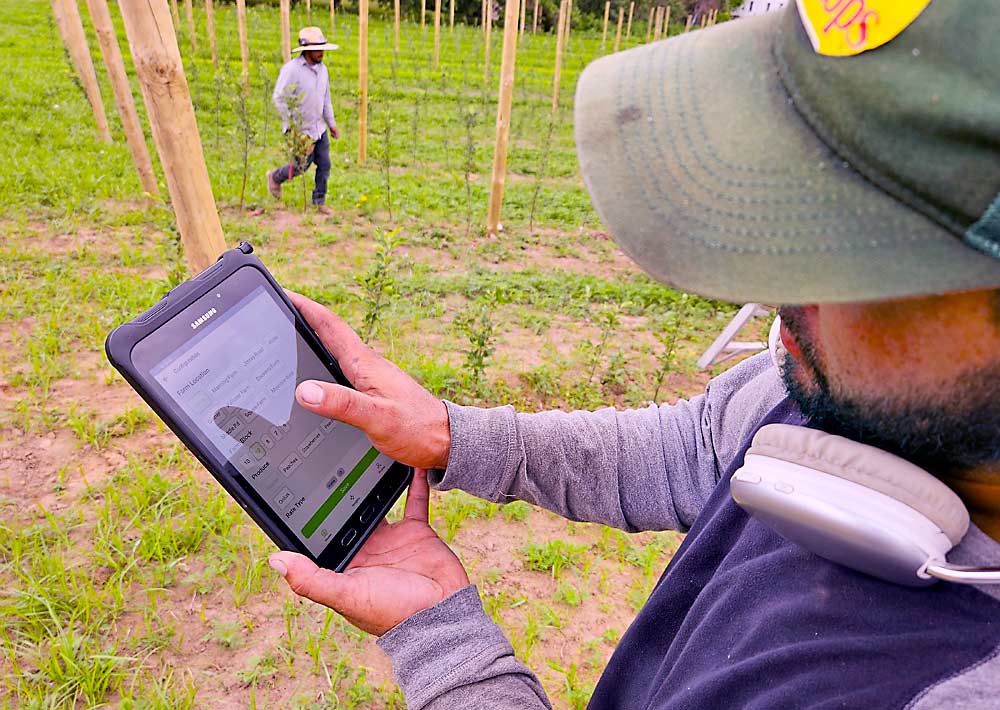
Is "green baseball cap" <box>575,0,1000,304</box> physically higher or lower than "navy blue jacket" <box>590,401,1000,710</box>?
higher

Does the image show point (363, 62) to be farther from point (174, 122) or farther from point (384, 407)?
point (384, 407)

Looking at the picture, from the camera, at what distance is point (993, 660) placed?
0.62 meters

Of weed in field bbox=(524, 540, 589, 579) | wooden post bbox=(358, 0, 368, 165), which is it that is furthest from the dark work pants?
weed in field bbox=(524, 540, 589, 579)

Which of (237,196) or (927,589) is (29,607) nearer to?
(927,589)

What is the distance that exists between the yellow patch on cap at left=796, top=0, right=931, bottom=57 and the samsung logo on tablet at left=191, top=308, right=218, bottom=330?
103cm

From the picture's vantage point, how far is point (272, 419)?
4.39 feet

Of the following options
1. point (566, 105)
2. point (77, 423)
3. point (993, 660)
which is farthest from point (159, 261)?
point (566, 105)

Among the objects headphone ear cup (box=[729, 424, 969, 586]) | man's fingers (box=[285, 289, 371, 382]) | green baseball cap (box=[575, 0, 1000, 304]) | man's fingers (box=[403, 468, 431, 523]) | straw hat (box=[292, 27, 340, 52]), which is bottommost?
straw hat (box=[292, 27, 340, 52])

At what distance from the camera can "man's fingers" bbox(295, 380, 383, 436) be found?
1211mm

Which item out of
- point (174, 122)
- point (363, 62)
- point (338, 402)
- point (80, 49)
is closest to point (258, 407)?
point (338, 402)

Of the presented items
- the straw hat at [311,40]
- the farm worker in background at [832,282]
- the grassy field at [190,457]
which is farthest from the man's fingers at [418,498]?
the straw hat at [311,40]

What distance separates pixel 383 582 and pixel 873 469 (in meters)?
0.80

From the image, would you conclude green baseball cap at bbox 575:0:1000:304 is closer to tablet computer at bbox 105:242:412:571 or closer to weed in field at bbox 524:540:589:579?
tablet computer at bbox 105:242:412:571

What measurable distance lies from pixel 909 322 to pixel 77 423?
3.04 m
